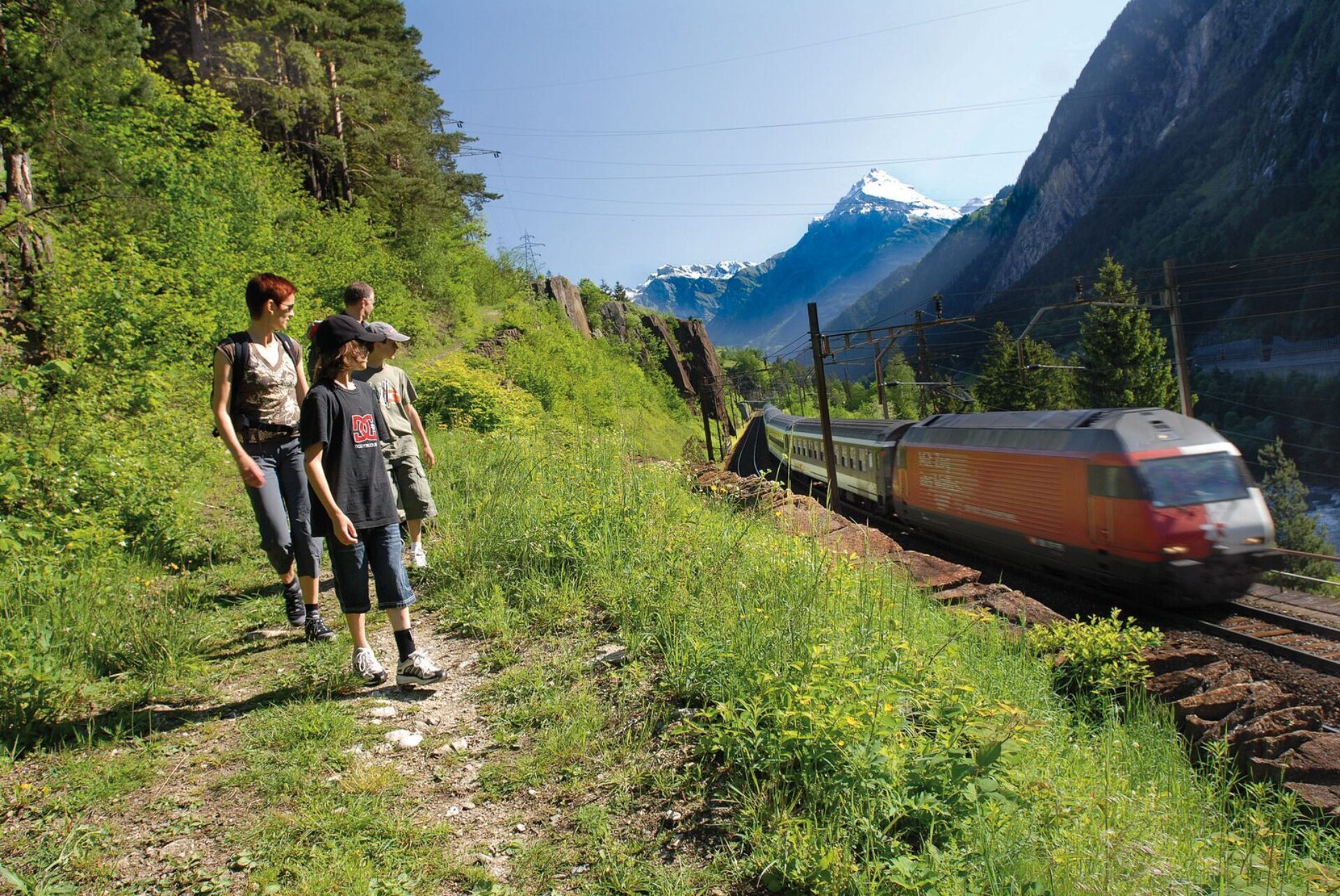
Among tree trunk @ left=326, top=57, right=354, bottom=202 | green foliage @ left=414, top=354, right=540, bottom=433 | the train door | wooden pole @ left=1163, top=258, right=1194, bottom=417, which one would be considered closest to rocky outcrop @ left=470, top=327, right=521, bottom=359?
tree trunk @ left=326, top=57, right=354, bottom=202

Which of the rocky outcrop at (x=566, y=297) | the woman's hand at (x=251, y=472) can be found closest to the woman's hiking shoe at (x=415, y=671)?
the woman's hand at (x=251, y=472)

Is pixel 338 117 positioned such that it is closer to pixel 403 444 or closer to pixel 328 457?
pixel 403 444

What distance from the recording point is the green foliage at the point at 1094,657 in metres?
5.73

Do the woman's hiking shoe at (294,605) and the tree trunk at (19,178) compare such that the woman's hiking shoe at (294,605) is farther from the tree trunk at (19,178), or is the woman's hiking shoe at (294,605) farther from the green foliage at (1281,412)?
the green foliage at (1281,412)

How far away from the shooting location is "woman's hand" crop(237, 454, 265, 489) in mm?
3924

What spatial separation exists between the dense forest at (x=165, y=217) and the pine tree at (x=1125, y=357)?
3823 cm

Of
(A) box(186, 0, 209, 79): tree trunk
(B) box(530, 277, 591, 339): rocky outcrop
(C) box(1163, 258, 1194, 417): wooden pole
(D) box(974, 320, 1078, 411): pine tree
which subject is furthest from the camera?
(D) box(974, 320, 1078, 411): pine tree

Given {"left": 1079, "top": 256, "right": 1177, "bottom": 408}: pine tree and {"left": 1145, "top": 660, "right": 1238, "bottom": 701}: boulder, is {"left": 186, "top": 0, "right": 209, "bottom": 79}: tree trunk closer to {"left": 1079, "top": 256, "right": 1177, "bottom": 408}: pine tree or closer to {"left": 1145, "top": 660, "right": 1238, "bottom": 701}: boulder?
{"left": 1145, "top": 660, "right": 1238, "bottom": 701}: boulder

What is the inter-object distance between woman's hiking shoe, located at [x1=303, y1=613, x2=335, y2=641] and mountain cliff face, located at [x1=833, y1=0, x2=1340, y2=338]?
7852cm

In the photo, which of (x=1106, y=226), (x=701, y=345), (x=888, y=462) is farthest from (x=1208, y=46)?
(x=888, y=462)

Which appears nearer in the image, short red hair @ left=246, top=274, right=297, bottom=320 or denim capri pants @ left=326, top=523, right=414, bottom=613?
denim capri pants @ left=326, top=523, right=414, bottom=613

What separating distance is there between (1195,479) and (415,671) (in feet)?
33.4

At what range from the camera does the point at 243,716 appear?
335 centimetres

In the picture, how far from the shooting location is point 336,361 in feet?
11.7
